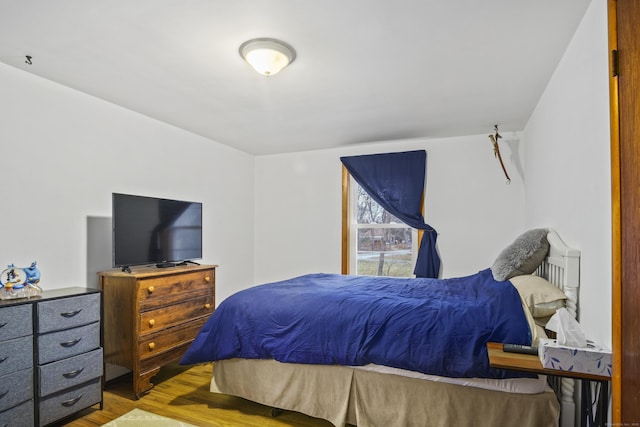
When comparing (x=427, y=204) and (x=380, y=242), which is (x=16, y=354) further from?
(x=427, y=204)

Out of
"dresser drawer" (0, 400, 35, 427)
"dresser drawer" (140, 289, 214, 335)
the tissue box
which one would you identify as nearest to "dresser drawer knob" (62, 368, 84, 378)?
"dresser drawer" (0, 400, 35, 427)

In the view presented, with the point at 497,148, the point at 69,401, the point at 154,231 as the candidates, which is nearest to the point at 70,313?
the point at 69,401

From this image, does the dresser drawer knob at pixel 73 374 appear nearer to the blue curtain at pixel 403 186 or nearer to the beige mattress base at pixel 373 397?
the beige mattress base at pixel 373 397

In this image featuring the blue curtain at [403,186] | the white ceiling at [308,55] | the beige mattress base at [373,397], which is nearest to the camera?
the white ceiling at [308,55]

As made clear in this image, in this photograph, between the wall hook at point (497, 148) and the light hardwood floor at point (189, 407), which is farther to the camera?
the wall hook at point (497, 148)

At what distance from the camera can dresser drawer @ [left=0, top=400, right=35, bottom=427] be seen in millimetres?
2033

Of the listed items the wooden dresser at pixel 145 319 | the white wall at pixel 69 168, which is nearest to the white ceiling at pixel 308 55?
the white wall at pixel 69 168

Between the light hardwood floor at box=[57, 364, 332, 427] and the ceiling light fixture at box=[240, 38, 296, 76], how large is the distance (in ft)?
7.69

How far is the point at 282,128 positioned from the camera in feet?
12.9

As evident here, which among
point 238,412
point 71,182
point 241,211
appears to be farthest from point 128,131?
point 238,412

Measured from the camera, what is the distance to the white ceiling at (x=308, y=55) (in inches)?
70.7

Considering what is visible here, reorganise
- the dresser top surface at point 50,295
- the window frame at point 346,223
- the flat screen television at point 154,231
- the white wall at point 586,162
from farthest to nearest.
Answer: the window frame at point 346,223 < the flat screen television at point 154,231 < the dresser top surface at point 50,295 < the white wall at point 586,162

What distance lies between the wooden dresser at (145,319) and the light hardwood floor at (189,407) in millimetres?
145

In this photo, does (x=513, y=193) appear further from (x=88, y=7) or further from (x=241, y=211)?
(x=88, y=7)
